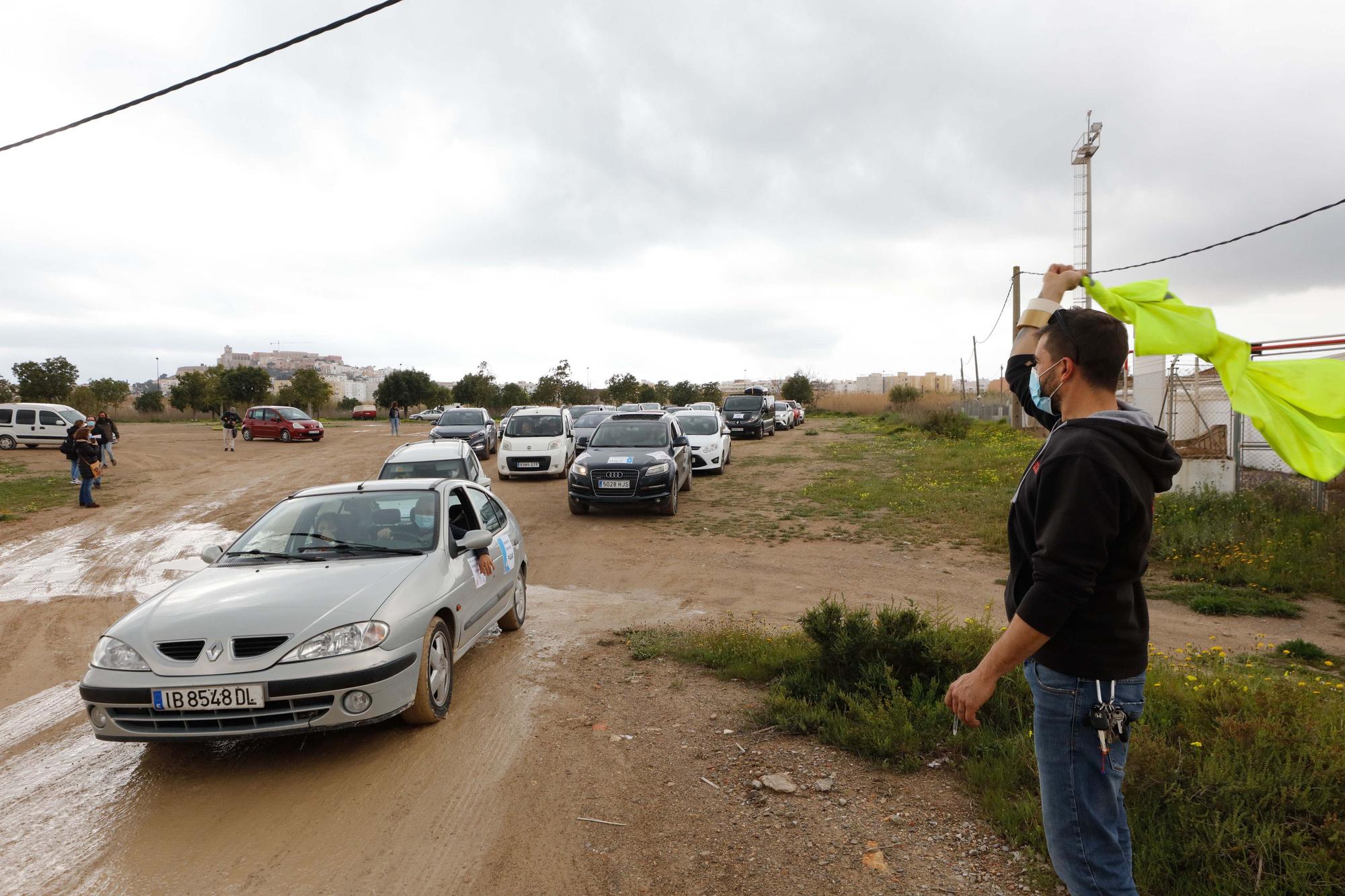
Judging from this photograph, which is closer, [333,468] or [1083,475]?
[1083,475]

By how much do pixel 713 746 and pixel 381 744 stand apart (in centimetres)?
192

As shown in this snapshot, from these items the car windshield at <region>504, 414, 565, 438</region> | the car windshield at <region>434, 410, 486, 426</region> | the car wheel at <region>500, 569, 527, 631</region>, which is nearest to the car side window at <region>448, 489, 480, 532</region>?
the car wheel at <region>500, 569, 527, 631</region>

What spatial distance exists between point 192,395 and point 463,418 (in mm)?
53712

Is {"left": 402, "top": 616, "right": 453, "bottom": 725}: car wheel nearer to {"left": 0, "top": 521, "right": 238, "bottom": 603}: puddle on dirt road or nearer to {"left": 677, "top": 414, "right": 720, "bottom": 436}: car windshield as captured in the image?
{"left": 0, "top": 521, "right": 238, "bottom": 603}: puddle on dirt road

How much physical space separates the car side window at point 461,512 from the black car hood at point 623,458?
7.48 meters

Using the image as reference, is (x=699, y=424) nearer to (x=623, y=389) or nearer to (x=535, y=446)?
(x=535, y=446)

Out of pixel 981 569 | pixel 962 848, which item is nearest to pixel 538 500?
pixel 981 569

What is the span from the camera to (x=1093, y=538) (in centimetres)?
196

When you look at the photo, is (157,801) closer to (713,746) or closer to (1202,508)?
(713,746)

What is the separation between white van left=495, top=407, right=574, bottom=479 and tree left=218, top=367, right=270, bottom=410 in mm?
45707

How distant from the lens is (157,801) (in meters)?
3.84

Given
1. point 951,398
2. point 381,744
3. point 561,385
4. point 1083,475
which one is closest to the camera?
point 1083,475

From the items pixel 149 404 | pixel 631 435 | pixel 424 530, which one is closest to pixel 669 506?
pixel 631 435

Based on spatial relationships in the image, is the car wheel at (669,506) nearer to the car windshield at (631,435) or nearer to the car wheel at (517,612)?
the car windshield at (631,435)
